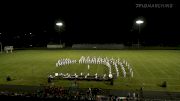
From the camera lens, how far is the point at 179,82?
29.1m

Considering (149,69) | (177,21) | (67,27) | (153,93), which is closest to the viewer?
(153,93)

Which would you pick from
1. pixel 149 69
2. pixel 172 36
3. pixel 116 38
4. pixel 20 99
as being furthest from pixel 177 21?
pixel 20 99

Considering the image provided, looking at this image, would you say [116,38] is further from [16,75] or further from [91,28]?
[16,75]

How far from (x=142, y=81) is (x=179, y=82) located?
3792mm

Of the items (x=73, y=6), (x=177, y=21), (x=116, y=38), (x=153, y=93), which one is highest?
(x=73, y=6)

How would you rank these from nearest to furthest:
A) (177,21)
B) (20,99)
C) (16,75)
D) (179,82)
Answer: (20,99)
(179,82)
(16,75)
(177,21)

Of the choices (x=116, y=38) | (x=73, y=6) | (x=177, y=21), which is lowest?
(x=116, y=38)

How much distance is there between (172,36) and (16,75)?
248 feet

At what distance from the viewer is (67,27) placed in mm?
117438

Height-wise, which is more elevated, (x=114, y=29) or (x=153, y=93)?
(x=114, y=29)

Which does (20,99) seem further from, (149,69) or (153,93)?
(149,69)

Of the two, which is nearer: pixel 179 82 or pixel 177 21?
pixel 179 82

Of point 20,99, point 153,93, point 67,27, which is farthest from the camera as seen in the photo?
point 67,27

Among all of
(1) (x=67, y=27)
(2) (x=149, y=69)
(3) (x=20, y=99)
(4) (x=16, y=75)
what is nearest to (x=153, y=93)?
(3) (x=20, y=99)
